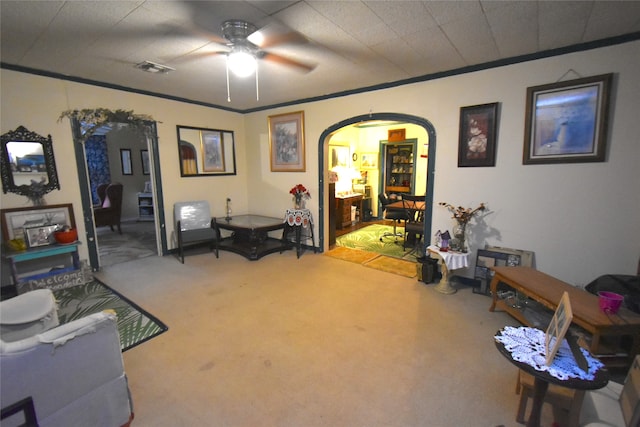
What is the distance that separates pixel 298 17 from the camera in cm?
211

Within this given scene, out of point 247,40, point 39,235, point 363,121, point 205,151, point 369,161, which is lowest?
point 39,235

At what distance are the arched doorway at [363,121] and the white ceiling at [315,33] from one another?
55 cm

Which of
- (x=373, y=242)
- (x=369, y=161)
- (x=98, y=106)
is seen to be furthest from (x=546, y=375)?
(x=369, y=161)

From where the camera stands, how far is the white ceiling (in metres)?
2.00

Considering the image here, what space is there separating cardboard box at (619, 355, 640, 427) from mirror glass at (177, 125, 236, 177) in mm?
5430

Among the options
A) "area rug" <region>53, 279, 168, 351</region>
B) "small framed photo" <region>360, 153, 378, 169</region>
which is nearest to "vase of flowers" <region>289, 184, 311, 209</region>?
"area rug" <region>53, 279, 168, 351</region>

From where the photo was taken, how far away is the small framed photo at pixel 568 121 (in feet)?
8.71

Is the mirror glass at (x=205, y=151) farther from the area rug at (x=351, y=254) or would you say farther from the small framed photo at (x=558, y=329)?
the small framed photo at (x=558, y=329)

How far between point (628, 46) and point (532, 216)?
1641 millimetres

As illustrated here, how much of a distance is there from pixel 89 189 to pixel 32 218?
0.68 metres

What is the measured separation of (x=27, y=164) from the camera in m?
3.38

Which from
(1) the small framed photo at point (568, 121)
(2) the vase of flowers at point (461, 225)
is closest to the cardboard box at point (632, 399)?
(2) the vase of flowers at point (461, 225)

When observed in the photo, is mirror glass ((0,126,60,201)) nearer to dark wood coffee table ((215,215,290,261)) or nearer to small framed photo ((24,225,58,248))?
small framed photo ((24,225,58,248))

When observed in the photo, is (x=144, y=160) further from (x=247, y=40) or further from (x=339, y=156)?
(x=247, y=40)
